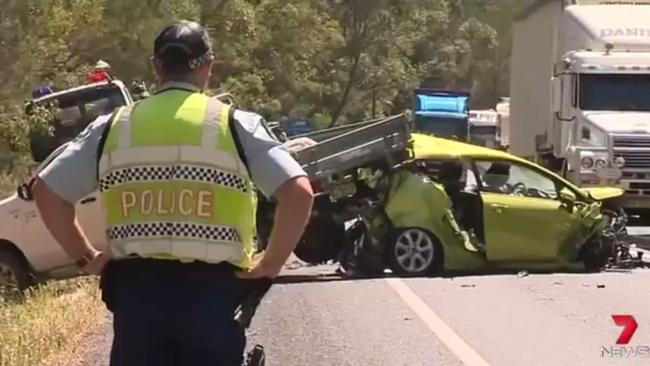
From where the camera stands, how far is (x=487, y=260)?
15.0m

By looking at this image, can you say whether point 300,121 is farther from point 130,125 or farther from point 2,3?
point 130,125

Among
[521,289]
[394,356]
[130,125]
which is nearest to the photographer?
[130,125]

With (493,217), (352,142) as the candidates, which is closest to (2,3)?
(352,142)

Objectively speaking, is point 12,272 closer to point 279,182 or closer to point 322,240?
point 322,240

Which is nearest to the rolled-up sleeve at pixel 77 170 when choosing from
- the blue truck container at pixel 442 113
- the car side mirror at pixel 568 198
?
the car side mirror at pixel 568 198

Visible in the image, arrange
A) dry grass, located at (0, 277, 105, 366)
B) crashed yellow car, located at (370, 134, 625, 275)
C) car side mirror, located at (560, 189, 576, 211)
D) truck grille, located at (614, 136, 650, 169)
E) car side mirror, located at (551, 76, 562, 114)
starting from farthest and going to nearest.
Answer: car side mirror, located at (551, 76, 562, 114), truck grille, located at (614, 136, 650, 169), car side mirror, located at (560, 189, 576, 211), crashed yellow car, located at (370, 134, 625, 275), dry grass, located at (0, 277, 105, 366)

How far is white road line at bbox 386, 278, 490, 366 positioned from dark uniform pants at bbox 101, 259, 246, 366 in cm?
524

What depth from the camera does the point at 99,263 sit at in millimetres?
4496

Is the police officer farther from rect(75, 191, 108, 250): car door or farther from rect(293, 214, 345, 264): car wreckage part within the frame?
rect(293, 214, 345, 264): car wreckage part

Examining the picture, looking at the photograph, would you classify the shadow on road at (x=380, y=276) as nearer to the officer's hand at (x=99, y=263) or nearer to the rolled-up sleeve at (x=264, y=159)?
the officer's hand at (x=99, y=263)

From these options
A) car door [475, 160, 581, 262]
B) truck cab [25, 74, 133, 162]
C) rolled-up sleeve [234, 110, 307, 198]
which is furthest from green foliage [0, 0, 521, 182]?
rolled-up sleeve [234, 110, 307, 198]

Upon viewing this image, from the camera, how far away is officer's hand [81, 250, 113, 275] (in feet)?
14.6

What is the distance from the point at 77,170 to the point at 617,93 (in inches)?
671

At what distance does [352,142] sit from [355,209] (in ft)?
2.63
